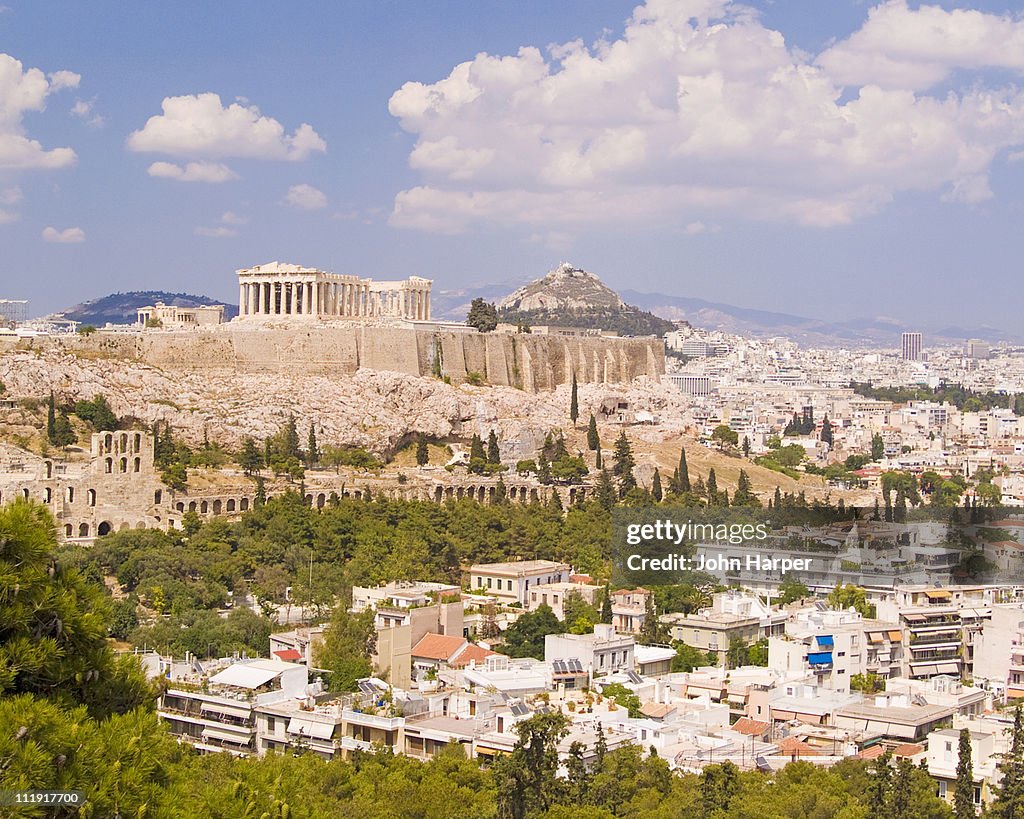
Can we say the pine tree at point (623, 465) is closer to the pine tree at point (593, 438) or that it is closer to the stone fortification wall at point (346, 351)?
the pine tree at point (593, 438)

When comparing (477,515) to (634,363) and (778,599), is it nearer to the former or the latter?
(778,599)

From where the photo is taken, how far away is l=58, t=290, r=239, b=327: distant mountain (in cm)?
12800

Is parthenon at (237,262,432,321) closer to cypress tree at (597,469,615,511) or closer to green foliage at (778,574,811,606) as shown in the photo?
cypress tree at (597,469,615,511)

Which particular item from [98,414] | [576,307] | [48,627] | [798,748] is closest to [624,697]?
[798,748]

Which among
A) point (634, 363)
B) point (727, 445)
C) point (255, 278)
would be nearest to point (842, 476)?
point (727, 445)

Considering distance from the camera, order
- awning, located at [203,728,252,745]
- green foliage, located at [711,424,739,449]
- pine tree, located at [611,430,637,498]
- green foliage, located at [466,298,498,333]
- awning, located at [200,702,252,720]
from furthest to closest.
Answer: green foliage, located at [711,424,739,449] → green foliage, located at [466,298,498,333] → pine tree, located at [611,430,637,498] → awning, located at [200,702,252,720] → awning, located at [203,728,252,745]

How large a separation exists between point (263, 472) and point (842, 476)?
76.4 ft

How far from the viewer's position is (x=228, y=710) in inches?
854

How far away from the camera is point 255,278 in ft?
165

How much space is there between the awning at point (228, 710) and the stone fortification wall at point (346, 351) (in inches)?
817

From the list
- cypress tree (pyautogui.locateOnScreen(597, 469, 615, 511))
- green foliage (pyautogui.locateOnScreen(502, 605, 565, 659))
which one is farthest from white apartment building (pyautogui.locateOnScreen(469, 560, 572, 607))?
cypress tree (pyautogui.locateOnScreen(597, 469, 615, 511))

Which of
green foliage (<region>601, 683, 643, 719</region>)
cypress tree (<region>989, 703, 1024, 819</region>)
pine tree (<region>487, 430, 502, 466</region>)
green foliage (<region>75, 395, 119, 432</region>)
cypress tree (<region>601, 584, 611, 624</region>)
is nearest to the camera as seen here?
cypress tree (<region>989, 703, 1024, 819</region>)

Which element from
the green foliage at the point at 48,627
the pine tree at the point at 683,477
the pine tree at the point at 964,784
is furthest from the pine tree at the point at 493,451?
the green foliage at the point at 48,627

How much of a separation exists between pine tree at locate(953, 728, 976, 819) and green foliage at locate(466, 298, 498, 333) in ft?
119
